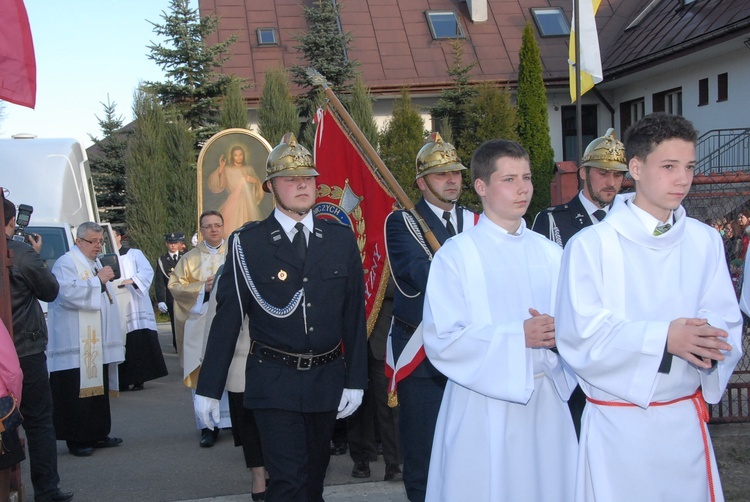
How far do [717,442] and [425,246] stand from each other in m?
3.02

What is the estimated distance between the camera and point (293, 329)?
4371mm

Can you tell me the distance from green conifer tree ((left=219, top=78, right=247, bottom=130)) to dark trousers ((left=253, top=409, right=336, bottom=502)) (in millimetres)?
17867

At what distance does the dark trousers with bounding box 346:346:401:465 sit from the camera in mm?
6270

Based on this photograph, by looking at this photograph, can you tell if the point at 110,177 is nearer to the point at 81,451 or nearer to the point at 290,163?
the point at 81,451

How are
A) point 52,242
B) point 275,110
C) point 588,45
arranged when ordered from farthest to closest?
1. point 275,110
2. point 588,45
3. point 52,242

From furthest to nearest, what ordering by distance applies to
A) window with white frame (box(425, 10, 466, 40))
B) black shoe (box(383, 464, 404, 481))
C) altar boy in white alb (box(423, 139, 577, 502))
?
window with white frame (box(425, 10, 466, 40)) < black shoe (box(383, 464, 404, 481)) < altar boy in white alb (box(423, 139, 577, 502))

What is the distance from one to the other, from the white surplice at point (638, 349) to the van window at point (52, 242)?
8145mm

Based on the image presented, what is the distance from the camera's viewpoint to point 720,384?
307 cm

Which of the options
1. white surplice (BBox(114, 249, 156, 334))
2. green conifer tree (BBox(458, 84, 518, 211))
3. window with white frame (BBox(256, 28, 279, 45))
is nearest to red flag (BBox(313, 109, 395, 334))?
white surplice (BBox(114, 249, 156, 334))

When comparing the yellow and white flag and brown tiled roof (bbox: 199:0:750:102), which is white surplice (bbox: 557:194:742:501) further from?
brown tiled roof (bbox: 199:0:750:102)

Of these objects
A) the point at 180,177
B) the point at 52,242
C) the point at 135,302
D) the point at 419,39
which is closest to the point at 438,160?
the point at 52,242

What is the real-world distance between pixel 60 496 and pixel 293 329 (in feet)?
9.11

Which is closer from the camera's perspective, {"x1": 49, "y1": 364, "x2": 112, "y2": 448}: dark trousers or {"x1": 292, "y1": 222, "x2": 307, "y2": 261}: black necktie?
{"x1": 292, "y1": 222, "x2": 307, "y2": 261}: black necktie

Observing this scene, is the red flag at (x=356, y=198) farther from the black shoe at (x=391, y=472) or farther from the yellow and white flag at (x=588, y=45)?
the yellow and white flag at (x=588, y=45)
